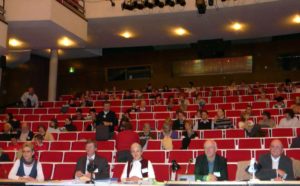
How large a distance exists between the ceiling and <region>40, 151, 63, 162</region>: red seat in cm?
505

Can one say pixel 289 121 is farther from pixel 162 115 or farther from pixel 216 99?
pixel 216 99

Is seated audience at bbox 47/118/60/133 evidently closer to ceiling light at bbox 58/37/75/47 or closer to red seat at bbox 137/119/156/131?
red seat at bbox 137/119/156/131

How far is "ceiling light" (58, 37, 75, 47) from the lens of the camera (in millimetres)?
11503

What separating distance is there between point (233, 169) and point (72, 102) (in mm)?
7101

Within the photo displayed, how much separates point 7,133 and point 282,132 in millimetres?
5500

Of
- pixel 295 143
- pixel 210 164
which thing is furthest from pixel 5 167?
pixel 295 143

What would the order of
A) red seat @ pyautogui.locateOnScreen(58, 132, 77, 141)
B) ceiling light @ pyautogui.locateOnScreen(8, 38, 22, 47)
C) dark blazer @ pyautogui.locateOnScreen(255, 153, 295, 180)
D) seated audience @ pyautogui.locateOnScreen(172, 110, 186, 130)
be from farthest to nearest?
ceiling light @ pyautogui.locateOnScreen(8, 38, 22, 47)
red seat @ pyautogui.locateOnScreen(58, 132, 77, 141)
seated audience @ pyautogui.locateOnScreen(172, 110, 186, 130)
dark blazer @ pyautogui.locateOnScreen(255, 153, 295, 180)

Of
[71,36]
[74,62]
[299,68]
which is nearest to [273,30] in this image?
[299,68]

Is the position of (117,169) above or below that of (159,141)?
below

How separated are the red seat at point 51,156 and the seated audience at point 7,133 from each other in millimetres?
2076

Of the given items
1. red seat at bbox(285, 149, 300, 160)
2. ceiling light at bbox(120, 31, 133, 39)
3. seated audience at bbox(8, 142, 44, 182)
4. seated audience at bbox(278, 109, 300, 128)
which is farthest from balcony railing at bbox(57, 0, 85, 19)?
red seat at bbox(285, 149, 300, 160)

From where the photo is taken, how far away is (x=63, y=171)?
627 centimetres

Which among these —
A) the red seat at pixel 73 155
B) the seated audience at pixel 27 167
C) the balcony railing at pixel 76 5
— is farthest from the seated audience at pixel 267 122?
the balcony railing at pixel 76 5

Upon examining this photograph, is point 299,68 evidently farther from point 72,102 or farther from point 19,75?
point 19,75
